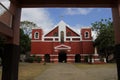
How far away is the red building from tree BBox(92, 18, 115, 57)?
1.85 m

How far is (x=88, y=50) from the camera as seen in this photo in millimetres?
37562

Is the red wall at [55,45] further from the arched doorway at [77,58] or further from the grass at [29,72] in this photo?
the grass at [29,72]

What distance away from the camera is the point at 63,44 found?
3772 centimetres

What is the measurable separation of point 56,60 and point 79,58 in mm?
4578

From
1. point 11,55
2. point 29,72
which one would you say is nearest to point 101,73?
point 29,72

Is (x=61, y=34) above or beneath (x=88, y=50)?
above

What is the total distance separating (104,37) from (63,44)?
8.12 m

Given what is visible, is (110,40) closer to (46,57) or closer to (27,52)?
(46,57)

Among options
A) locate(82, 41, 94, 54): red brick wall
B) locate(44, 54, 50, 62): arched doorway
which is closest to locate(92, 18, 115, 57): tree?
locate(82, 41, 94, 54): red brick wall

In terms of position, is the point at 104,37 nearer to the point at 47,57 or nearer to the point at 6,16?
the point at 47,57

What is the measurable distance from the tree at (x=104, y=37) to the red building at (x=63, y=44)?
1.85 meters

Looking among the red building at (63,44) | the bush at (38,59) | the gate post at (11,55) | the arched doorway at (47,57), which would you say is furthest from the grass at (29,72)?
the arched doorway at (47,57)

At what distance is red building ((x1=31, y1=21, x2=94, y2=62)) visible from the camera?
37281 millimetres

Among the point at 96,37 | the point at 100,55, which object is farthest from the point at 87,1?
the point at 100,55
